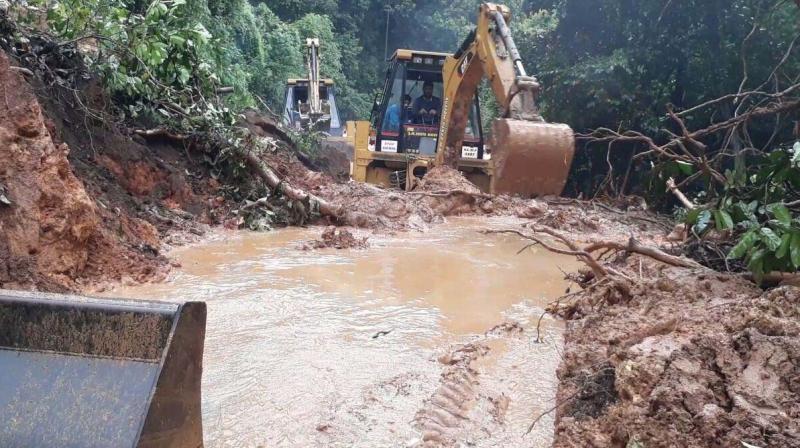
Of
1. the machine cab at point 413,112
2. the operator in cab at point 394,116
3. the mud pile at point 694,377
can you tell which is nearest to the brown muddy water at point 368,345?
the mud pile at point 694,377

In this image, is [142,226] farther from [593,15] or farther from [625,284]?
[593,15]

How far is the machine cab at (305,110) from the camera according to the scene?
15.3 m

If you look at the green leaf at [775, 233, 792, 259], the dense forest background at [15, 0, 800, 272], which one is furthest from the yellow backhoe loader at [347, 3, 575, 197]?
the green leaf at [775, 233, 792, 259]

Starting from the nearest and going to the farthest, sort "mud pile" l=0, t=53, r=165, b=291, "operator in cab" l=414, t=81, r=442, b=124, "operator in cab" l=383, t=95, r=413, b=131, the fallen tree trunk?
1. "mud pile" l=0, t=53, r=165, b=291
2. the fallen tree trunk
3. "operator in cab" l=383, t=95, r=413, b=131
4. "operator in cab" l=414, t=81, r=442, b=124

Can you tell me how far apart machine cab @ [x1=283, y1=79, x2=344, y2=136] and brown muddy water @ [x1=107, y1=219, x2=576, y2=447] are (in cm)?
808

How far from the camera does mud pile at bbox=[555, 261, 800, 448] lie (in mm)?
2273

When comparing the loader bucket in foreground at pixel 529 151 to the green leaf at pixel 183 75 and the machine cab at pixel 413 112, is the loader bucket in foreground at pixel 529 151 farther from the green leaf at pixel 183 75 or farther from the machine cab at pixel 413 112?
the green leaf at pixel 183 75

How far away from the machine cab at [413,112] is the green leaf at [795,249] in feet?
29.3

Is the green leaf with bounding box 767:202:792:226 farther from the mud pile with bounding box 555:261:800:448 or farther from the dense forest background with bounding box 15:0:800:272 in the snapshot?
the mud pile with bounding box 555:261:800:448

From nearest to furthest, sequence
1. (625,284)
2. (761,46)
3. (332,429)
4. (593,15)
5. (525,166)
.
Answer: (332,429)
(625,284)
(525,166)
(761,46)
(593,15)

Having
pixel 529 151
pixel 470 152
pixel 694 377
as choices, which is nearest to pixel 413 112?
pixel 470 152

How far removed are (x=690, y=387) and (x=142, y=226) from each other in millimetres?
5524

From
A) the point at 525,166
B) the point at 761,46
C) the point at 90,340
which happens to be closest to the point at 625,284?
the point at 90,340

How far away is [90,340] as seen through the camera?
215 cm
